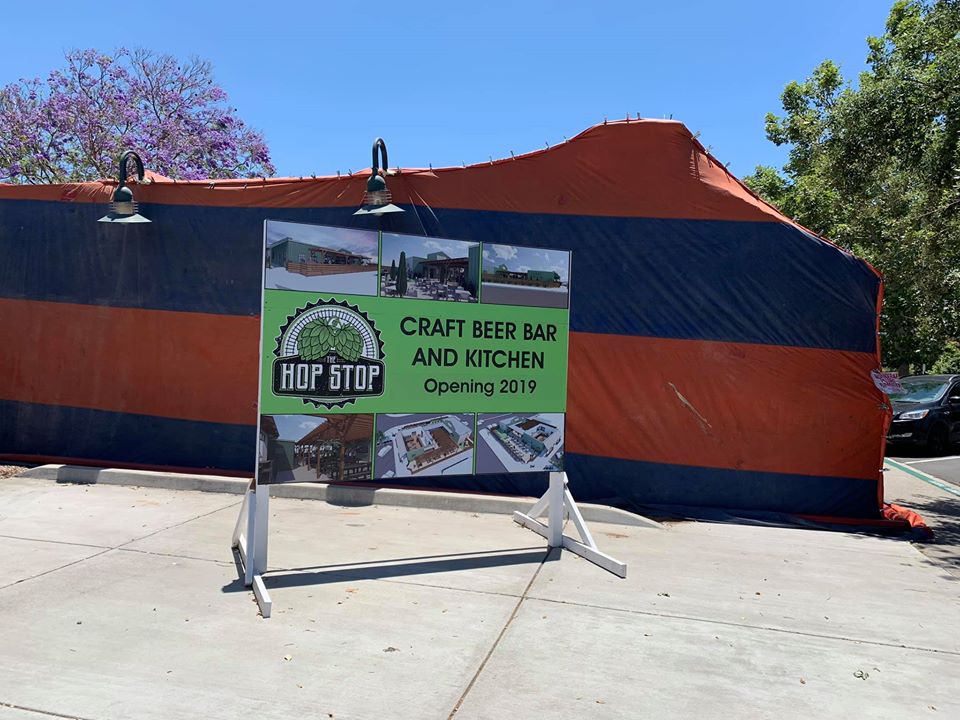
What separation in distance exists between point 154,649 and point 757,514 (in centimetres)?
605

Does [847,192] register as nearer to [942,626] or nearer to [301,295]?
[942,626]

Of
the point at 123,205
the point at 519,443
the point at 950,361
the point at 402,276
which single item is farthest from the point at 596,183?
the point at 950,361

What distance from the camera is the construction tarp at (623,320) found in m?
7.96

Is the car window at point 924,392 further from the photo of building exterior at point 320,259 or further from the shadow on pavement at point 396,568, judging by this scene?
the photo of building exterior at point 320,259

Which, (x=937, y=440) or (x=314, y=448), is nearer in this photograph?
(x=314, y=448)

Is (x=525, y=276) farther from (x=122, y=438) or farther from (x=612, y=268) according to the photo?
(x=122, y=438)

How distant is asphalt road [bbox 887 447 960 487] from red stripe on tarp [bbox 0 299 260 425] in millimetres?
10929

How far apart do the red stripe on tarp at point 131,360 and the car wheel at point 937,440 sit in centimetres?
1325

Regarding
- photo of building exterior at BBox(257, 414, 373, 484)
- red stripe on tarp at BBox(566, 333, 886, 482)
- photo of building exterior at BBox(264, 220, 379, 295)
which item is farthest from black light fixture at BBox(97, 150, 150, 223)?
red stripe on tarp at BBox(566, 333, 886, 482)

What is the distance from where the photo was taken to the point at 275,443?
18.1 ft

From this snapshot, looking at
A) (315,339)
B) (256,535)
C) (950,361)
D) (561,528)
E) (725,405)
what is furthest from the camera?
(950,361)

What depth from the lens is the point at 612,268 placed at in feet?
27.2

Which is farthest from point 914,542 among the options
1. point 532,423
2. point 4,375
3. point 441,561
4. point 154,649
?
point 4,375

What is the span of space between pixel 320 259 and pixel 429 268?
96 cm
